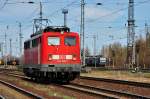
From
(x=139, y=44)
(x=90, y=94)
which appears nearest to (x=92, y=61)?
(x=139, y=44)

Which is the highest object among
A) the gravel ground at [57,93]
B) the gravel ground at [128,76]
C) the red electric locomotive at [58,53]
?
the red electric locomotive at [58,53]

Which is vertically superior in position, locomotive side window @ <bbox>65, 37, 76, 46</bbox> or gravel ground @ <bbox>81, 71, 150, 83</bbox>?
locomotive side window @ <bbox>65, 37, 76, 46</bbox>

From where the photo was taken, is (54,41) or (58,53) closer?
(58,53)

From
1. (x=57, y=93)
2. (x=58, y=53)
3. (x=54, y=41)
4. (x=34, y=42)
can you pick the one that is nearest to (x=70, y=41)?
(x=54, y=41)

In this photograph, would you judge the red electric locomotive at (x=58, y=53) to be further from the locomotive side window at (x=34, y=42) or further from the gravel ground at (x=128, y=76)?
the gravel ground at (x=128, y=76)

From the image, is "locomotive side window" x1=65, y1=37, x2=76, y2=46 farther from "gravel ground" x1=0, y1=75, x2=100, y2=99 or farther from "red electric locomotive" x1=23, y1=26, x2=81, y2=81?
"gravel ground" x1=0, y1=75, x2=100, y2=99

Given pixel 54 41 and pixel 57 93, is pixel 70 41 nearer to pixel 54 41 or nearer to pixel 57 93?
pixel 54 41

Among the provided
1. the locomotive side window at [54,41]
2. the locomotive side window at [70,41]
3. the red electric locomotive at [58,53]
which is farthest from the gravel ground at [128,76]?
the locomotive side window at [54,41]

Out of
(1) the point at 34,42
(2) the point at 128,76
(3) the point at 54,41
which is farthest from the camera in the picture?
(2) the point at 128,76

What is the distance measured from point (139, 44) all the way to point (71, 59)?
3224 inches

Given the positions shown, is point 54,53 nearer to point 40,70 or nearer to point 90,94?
point 40,70

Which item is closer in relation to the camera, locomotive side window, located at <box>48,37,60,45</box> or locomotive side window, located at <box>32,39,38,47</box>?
Answer: locomotive side window, located at <box>48,37,60,45</box>

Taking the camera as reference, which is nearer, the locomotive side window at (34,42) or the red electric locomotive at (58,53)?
the red electric locomotive at (58,53)

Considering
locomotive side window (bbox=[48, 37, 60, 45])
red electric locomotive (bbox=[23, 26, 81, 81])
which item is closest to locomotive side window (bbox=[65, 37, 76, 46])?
red electric locomotive (bbox=[23, 26, 81, 81])
